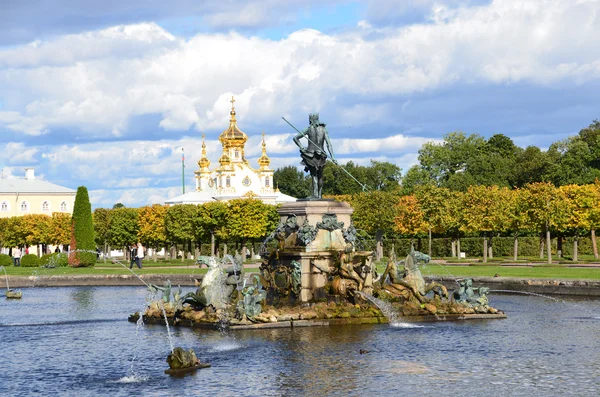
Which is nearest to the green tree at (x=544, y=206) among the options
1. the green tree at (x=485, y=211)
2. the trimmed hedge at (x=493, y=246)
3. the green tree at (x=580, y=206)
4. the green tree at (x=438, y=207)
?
the green tree at (x=580, y=206)

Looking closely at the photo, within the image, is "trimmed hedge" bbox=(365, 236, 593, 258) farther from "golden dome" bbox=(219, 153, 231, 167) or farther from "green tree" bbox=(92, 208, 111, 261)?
"golden dome" bbox=(219, 153, 231, 167)

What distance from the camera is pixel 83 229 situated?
62406 mm

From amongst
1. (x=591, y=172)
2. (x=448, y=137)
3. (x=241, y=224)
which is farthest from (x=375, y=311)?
(x=448, y=137)

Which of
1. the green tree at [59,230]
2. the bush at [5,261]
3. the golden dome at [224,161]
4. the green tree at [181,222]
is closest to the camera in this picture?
the bush at [5,261]

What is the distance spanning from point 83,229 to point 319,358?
147 feet

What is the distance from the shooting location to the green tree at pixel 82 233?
2375 inches

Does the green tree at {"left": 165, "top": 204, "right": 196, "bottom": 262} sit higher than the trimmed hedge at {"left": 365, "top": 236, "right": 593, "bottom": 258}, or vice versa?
the green tree at {"left": 165, "top": 204, "right": 196, "bottom": 262}

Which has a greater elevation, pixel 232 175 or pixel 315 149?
pixel 232 175

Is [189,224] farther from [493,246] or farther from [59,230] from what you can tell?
[493,246]

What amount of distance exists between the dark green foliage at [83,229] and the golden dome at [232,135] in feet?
279

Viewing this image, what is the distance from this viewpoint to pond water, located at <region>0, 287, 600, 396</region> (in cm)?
1733

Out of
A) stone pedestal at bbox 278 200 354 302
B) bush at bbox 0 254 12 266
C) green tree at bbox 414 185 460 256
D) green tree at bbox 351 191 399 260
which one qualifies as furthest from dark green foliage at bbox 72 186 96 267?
stone pedestal at bbox 278 200 354 302

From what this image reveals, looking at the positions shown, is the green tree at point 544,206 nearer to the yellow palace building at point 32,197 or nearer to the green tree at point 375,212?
the green tree at point 375,212

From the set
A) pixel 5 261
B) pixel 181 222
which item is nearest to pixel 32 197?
pixel 181 222
